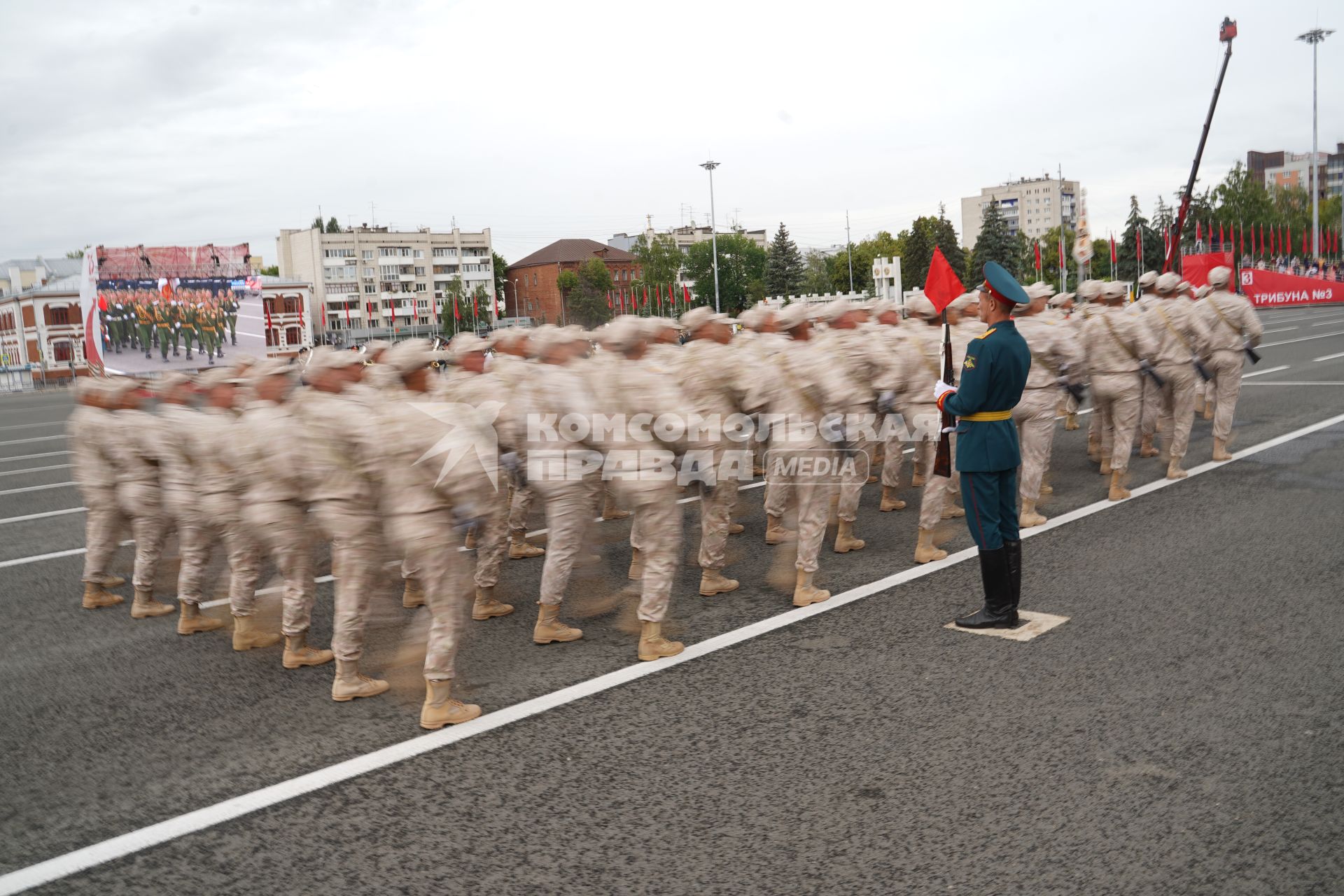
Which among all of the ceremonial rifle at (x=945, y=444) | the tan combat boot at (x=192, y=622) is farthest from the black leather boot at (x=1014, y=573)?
the tan combat boot at (x=192, y=622)

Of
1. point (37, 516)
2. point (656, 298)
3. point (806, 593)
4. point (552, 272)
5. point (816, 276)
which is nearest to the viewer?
point (806, 593)

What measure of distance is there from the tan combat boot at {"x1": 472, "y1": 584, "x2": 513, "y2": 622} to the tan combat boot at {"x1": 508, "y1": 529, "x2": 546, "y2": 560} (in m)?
1.55

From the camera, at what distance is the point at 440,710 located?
17.2 ft

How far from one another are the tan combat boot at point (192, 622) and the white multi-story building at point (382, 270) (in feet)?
335

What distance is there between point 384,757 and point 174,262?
37460 millimetres

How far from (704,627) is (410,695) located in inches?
79.7


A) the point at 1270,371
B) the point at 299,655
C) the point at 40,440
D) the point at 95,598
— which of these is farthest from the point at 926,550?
the point at 40,440

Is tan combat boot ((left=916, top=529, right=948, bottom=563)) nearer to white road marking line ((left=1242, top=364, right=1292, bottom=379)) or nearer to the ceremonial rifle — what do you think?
the ceremonial rifle

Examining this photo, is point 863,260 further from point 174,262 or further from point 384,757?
point 384,757

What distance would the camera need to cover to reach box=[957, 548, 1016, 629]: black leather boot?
239 inches

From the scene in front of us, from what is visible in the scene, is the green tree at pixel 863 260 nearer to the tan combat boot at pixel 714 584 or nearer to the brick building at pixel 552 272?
the brick building at pixel 552 272

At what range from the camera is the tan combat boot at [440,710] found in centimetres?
521

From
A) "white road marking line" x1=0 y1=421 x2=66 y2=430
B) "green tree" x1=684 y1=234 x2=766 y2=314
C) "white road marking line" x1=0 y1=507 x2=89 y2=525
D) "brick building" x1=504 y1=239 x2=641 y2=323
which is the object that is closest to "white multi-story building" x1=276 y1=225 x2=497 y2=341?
"brick building" x1=504 y1=239 x2=641 y2=323

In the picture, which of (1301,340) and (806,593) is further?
(1301,340)
